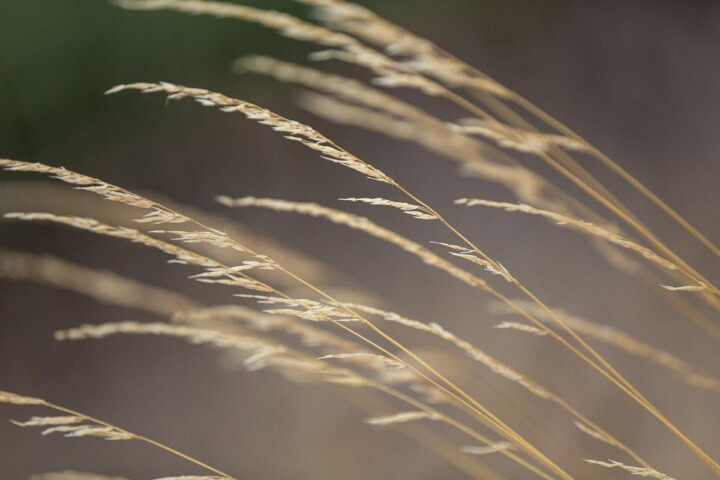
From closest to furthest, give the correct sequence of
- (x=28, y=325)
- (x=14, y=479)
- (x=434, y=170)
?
(x=14, y=479) → (x=28, y=325) → (x=434, y=170)

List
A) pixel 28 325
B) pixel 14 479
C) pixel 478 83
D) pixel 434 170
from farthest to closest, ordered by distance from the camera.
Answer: pixel 434 170 < pixel 28 325 < pixel 14 479 < pixel 478 83

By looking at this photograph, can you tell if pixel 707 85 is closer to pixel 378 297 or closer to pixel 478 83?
pixel 378 297

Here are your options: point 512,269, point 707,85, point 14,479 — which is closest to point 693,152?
point 707,85

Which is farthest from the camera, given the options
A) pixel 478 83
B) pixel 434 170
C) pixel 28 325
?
pixel 434 170

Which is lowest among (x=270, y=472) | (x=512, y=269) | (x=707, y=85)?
(x=270, y=472)

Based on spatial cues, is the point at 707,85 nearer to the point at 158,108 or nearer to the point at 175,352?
the point at 158,108

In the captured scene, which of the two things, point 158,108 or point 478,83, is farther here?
point 158,108

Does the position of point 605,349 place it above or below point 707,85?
below

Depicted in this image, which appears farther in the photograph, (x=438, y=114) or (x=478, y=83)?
(x=438, y=114)

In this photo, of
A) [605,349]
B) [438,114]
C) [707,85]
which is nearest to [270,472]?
[605,349]
